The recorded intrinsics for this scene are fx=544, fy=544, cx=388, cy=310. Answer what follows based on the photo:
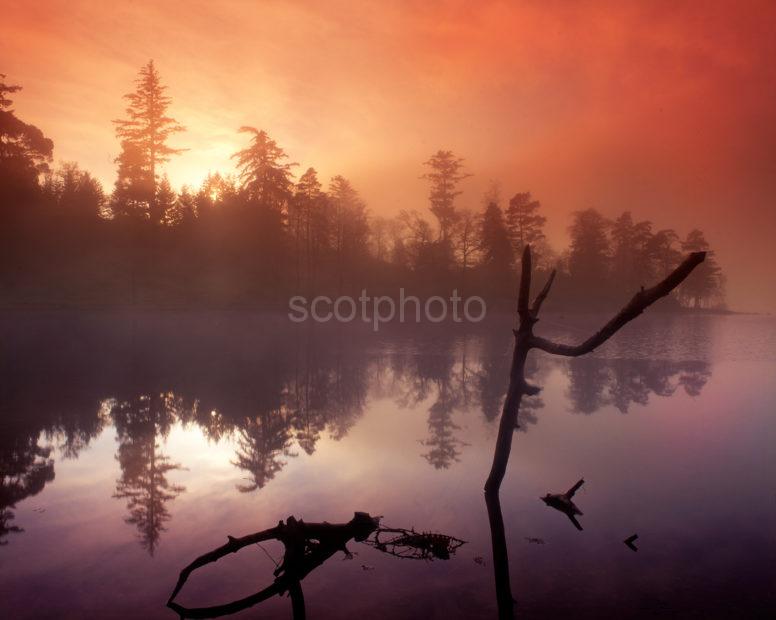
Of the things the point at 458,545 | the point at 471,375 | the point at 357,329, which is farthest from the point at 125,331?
the point at 458,545

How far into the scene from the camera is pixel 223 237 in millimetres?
57469

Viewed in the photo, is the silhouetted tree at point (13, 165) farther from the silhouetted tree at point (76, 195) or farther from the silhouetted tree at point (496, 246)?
the silhouetted tree at point (496, 246)

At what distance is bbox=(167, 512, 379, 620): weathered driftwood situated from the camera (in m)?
6.09

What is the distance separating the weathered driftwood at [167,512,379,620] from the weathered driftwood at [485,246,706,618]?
2.04 meters

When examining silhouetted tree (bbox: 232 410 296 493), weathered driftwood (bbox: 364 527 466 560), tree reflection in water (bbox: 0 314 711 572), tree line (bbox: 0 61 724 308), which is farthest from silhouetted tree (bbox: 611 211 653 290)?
weathered driftwood (bbox: 364 527 466 560)

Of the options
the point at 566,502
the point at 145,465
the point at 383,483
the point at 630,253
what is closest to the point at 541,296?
the point at 566,502

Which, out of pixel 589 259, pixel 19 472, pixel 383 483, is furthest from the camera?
pixel 589 259

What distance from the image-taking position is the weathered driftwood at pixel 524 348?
20.9 feet

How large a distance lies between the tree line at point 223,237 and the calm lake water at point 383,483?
26.6 meters

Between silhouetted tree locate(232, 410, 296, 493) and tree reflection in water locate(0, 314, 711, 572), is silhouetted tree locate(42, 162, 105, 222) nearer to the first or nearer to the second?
tree reflection in water locate(0, 314, 711, 572)

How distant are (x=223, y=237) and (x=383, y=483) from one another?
51405 mm

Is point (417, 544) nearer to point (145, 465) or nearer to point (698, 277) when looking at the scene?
point (145, 465)

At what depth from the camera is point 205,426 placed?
14773 mm

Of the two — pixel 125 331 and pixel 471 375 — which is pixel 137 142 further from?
pixel 471 375
